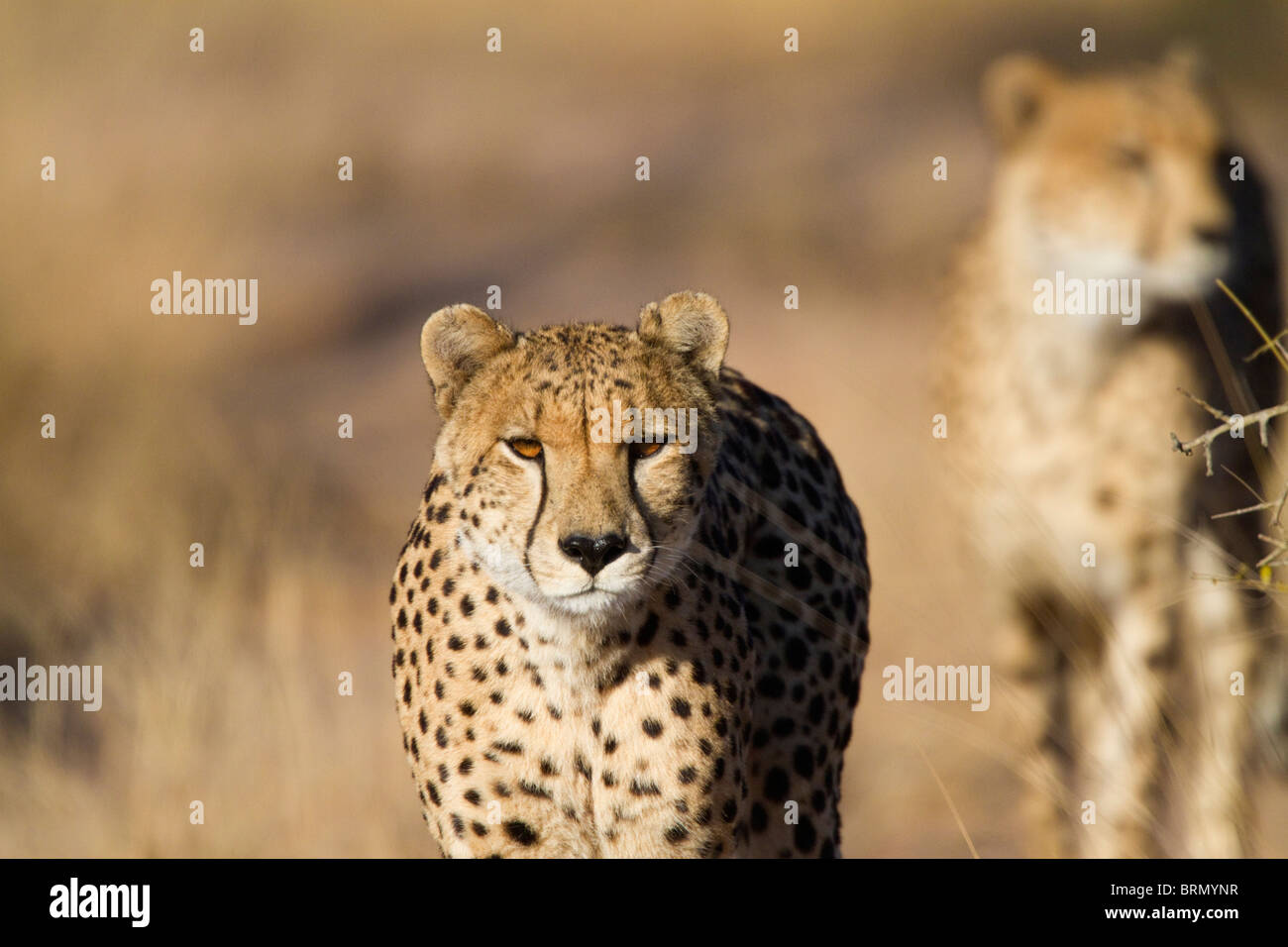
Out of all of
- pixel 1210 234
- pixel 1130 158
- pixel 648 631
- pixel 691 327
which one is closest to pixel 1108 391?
pixel 1210 234

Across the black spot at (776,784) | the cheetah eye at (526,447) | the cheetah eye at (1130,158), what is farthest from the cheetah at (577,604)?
the cheetah eye at (1130,158)

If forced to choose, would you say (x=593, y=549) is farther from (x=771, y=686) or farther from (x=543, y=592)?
(x=771, y=686)

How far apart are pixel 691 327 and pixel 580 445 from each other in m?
0.40

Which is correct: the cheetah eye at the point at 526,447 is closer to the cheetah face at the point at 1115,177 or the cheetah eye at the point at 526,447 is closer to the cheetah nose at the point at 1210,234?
the cheetah face at the point at 1115,177

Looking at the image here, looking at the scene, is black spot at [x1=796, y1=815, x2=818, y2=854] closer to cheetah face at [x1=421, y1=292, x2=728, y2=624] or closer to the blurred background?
the blurred background

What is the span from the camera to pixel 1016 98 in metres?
6.11

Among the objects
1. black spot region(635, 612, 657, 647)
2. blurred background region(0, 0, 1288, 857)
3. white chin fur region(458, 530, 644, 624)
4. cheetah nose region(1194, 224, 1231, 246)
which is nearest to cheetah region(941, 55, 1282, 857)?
cheetah nose region(1194, 224, 1231, 246)

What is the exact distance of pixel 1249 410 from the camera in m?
4.74

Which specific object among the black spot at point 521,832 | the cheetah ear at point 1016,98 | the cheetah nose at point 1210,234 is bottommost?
the black spot at point 521,832

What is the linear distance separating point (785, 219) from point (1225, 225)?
4.15m

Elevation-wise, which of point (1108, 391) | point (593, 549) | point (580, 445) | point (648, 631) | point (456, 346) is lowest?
point (648, 631)

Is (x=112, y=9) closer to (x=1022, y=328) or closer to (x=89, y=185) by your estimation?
(x=89, y=185)

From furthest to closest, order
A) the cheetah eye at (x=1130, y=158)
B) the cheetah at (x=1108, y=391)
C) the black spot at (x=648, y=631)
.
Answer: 1. the cheetah eye at (x=1130, y=158)
2. the cheetah at (x=1108, y=391)
3. the black spot at (x=648, y=631)

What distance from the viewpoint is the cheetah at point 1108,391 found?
566 centimetres
